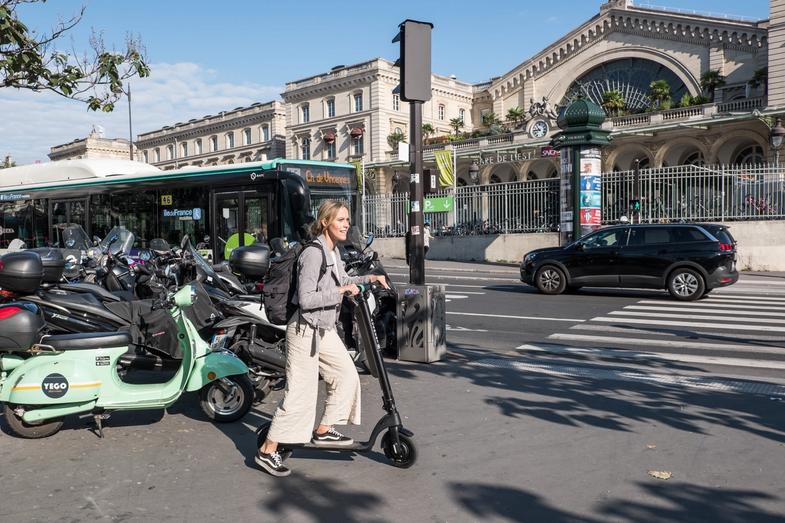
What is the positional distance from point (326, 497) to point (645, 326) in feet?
26.0

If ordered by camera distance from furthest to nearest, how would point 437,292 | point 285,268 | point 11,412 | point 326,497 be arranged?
point 437,292 → point 11,412 → point 285,268 → point 326,497

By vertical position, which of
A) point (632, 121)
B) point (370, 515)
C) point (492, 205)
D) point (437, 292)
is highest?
point (632, 121)

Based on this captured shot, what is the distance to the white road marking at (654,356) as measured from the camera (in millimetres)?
7785

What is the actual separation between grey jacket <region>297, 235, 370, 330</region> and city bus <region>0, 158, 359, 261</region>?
6878mm

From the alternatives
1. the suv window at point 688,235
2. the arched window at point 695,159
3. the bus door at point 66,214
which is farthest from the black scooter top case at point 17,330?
the arched window at point 695,159

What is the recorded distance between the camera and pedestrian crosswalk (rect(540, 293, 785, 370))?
8.30m

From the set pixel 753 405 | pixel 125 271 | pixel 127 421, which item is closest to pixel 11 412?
pixel 127 421

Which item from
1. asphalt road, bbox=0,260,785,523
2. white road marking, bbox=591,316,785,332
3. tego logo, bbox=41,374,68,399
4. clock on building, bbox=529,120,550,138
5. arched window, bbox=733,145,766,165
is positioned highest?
clock on building, bbox=529,120,550,138

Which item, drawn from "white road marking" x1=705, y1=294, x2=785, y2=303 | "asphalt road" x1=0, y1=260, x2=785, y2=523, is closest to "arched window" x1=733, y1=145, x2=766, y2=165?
"white road marking" x1=705, y1=294, x2=785, y2=303

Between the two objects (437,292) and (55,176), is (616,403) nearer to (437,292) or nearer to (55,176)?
(437,292)

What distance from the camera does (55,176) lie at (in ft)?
58.3

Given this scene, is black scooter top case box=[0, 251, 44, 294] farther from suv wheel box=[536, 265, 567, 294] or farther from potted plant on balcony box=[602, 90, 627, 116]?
potted plant on balcony box=[602, 90, 627, 116]

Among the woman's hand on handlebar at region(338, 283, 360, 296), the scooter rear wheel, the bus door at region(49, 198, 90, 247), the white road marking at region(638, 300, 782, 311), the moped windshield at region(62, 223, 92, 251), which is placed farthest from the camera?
the bus door at region(49, 198, 90, 247)

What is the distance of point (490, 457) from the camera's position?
464cm
